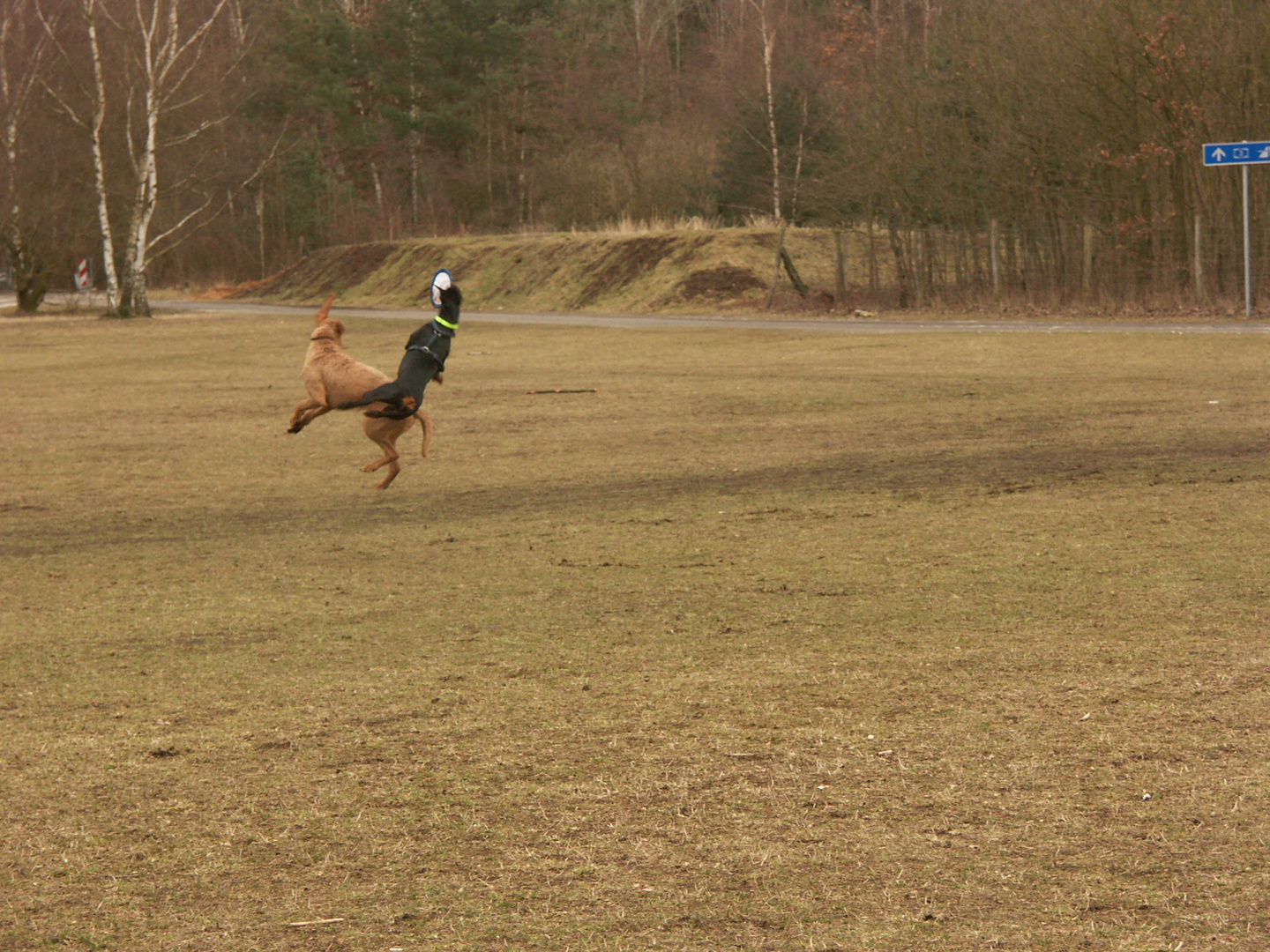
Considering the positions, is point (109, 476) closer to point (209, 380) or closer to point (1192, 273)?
point (209, 380)

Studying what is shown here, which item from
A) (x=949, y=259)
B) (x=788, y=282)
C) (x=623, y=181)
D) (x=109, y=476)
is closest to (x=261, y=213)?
(x=623, y=181)

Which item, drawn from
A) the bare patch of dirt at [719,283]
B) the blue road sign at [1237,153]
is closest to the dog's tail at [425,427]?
the blue road sign at [1237,153]

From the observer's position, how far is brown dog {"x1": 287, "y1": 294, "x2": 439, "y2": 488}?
4715 millimetres

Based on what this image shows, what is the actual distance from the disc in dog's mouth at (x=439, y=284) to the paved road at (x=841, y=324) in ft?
89.0

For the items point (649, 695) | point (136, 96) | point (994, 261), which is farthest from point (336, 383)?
point (136, 96)

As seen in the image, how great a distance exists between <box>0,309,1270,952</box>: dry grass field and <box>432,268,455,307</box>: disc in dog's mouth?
199 cm

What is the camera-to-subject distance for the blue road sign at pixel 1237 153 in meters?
30.5

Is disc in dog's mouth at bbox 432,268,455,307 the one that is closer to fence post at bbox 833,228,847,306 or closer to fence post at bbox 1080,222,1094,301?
fence post at bbox 1080,222,1094,301

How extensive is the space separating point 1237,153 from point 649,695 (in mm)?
26800

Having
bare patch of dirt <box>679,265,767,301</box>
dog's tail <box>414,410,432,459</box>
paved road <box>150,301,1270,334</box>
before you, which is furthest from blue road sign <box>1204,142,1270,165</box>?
dog's tail <box>414,410,432,459</box>

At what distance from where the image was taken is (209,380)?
28.0 metres

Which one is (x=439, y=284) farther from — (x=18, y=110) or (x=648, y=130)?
(x=648, y=130)

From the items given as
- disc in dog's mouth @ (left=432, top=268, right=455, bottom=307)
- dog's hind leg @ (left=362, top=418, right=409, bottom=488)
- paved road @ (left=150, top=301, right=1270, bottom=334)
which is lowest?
paved road @ (left=150, top=301, right=1270, bottom=334)

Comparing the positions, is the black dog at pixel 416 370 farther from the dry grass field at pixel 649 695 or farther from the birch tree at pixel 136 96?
the birch tree at pixel 136 96
